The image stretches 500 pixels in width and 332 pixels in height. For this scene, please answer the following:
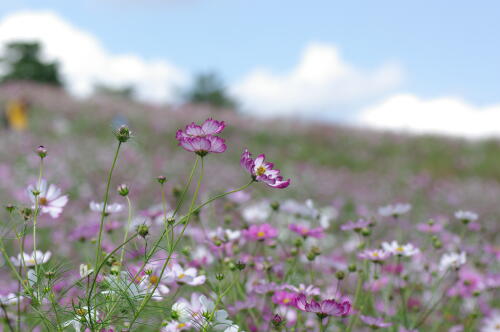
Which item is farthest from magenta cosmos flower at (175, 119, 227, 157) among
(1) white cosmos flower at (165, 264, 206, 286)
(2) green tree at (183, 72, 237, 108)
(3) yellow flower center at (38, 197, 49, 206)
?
(2) green tree at (183, 72, 237, 108)

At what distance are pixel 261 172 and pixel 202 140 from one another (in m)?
0.14

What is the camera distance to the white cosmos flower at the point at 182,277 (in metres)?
1.37

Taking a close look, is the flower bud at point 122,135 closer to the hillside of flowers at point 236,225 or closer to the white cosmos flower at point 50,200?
the hillside of flowers at point 236,225

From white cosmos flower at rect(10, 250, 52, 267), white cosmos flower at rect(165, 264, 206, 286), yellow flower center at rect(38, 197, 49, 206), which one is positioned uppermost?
yellow flower center at rect(38, 197, 49, 206)

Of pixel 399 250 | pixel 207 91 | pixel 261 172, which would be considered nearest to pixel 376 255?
pixel 399 250

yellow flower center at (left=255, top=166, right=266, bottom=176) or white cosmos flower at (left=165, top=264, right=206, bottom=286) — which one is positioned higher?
yellow flower center at (left=255, top=166, right=266, bottom=176)

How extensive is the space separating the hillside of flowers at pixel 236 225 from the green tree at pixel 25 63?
10.1 m

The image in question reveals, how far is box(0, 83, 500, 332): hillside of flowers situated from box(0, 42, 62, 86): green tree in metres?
10.1

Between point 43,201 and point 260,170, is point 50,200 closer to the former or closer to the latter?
point 43,201

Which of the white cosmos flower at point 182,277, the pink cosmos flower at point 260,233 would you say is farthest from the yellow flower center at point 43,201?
the pink cosmos flower at point 260,233

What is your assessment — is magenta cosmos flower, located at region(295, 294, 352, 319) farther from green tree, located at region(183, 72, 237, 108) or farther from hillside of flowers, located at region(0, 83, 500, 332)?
green tree, located at region(183, 72, 237, 108)

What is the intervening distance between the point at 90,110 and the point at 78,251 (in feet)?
38.5

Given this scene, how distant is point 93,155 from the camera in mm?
8109

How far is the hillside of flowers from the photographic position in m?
1.25
